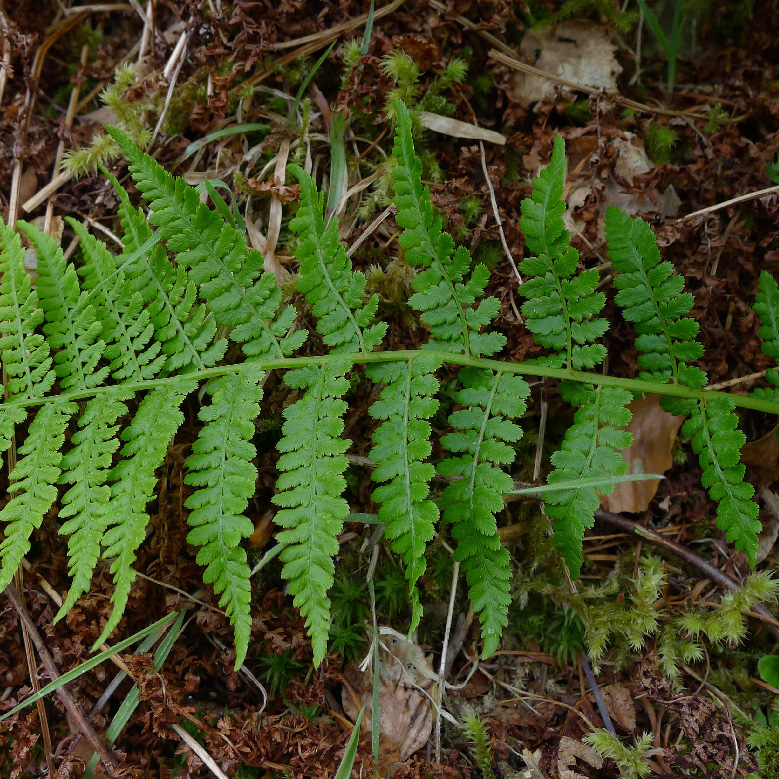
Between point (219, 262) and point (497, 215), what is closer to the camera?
point (219, 262)

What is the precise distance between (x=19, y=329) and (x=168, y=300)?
2.28ft

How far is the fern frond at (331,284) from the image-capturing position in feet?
9.08

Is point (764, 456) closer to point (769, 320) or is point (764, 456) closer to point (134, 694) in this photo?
point (769, 320)

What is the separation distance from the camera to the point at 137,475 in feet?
8.73

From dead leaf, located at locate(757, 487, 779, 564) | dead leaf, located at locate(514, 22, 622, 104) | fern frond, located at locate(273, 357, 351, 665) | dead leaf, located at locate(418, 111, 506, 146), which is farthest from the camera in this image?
dead leaf, located at locate(514, 22, 622, 104)

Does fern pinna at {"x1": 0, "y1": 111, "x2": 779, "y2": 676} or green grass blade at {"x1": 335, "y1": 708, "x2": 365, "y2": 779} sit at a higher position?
fern pinna at {"x1": 0, "y1": 111, "x2": 779, "y2": 676}

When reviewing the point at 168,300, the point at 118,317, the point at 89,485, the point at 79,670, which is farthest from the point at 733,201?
the point at 79,670

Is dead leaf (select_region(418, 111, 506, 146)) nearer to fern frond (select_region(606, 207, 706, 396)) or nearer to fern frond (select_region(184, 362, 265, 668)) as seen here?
fern frond (select_region(606, 207, 706, 396))

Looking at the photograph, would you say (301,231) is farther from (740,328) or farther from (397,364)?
(740,328)

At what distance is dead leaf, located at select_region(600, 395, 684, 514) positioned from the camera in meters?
3.18

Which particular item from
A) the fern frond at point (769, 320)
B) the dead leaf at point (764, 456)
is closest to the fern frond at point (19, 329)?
the fern frond at point (769, 320)

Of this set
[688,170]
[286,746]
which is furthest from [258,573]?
[688,170]

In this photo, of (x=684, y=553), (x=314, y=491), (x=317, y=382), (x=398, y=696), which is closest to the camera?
(x=314, y=491)

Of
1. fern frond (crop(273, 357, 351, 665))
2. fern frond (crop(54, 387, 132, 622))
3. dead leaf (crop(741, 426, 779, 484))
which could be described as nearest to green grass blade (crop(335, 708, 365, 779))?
fern frond (crop(273, 357, 351, 665))
